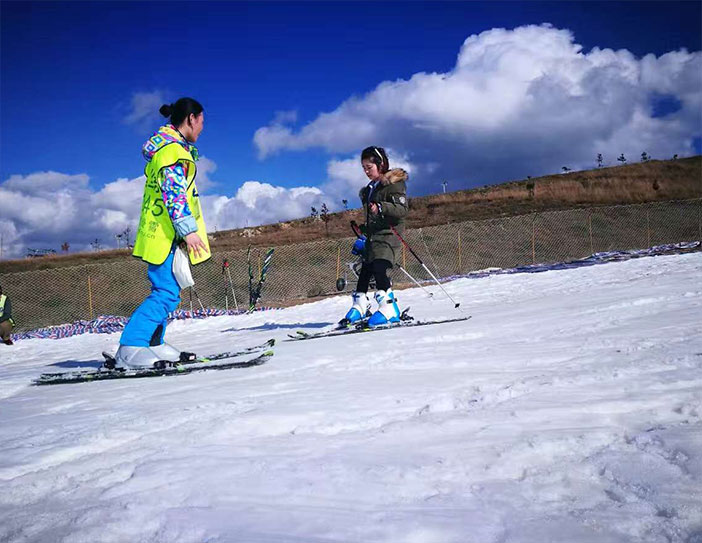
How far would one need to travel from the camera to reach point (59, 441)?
2.02 metres

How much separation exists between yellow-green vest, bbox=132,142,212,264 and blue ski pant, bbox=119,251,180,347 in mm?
100

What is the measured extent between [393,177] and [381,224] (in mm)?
575

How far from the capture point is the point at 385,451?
5.38 ft

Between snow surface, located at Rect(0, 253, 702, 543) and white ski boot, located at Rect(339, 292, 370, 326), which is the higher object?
white ski boot, located at Rect(339, 292, 370, 326)

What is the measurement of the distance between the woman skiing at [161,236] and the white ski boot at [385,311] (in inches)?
92.5

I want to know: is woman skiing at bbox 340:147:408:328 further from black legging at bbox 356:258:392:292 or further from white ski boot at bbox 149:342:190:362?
white ski boot at bbox 149:342:190:362

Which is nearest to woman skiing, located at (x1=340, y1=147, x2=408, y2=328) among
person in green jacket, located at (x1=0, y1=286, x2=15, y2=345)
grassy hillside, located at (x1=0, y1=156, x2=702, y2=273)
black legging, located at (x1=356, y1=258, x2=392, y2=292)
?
black legging, located at (x1=356, y1=258, x2=392, y2=292)

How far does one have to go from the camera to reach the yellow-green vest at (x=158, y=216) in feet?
13.1

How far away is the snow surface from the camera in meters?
1.18

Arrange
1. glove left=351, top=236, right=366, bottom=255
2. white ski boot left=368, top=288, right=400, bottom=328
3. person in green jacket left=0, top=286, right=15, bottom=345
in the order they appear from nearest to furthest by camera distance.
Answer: white ski boot left=368, top=288, right=400, bottom=328
glove left=351, top=236, right=366, bottom=255
person in green jacket left=0, top=286, right=15, bottom=345

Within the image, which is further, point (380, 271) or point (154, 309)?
point (380, 271)

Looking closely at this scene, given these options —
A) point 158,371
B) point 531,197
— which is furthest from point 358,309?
point 531,197

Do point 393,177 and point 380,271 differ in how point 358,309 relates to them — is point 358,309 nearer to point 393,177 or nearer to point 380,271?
point 380,271

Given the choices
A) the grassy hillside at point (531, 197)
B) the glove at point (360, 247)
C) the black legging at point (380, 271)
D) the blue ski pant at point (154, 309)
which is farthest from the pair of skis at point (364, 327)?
the grassy hillside at point (531, 197)
